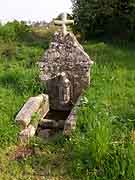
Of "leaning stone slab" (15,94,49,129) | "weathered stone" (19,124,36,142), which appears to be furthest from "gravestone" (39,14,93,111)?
"weathered stone" (19,124,36,142)

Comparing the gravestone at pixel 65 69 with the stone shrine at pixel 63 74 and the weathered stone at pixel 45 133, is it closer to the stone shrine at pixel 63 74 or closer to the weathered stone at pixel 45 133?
the stone shrine at pixel 63 74

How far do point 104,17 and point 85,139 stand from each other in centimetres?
846

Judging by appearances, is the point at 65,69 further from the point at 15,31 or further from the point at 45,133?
the point at 15,31

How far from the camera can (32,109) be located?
26.6 feet

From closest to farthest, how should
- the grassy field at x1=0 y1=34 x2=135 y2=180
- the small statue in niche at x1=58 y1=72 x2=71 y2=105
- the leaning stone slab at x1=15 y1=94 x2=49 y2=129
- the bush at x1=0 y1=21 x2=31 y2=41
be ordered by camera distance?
1. the grassy field at x1=0 y1=34 x2=135 y2=180
2. the leaning stone slab at x1=15 y1=94 x2=49 y2=129
3. the small statue in niche at x1=58 y1=72 x2=71 y2=105
4. the bush at x1=0 y1=21 x2=31 y2=41

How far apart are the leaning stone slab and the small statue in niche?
328mm

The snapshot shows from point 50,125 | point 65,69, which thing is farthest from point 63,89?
point 50,125

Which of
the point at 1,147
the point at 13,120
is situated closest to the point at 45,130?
the point at 13,120

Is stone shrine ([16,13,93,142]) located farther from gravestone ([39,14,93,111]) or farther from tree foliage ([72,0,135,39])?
tree foliage ([72,0,135,39])

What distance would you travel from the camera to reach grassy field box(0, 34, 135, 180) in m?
6.24

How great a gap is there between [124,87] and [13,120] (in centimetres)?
278

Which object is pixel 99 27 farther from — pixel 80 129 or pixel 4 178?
pixel 4 178

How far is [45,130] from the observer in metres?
8.07

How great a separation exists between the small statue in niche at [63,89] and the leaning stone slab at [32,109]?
33 centimetres
